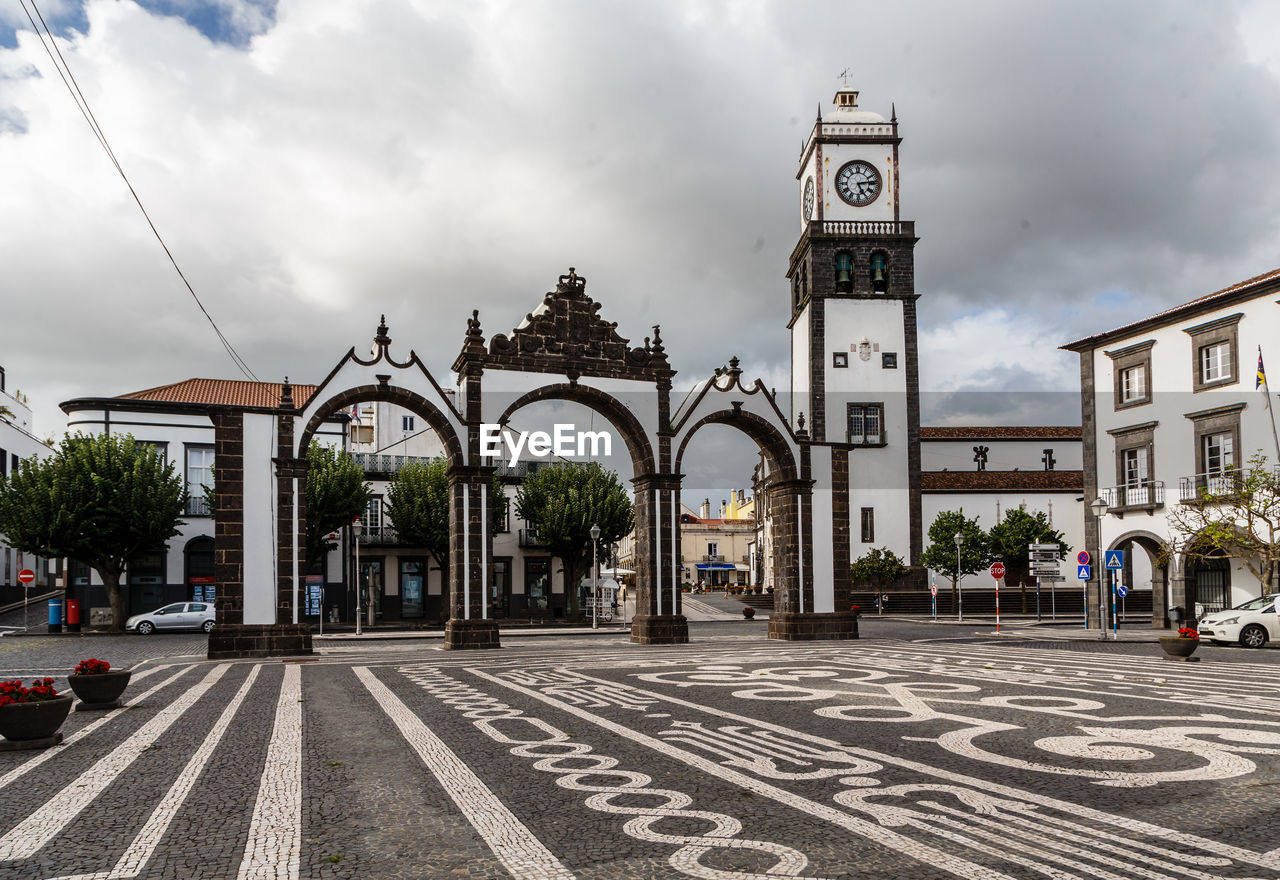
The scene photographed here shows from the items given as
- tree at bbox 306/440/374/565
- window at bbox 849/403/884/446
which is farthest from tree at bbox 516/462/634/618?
window at bbox 849/403/884/446

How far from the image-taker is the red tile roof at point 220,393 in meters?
47.0

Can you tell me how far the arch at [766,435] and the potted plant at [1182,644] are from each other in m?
11.7

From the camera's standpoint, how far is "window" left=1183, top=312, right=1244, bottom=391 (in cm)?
3125

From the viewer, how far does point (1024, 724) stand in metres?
10.5

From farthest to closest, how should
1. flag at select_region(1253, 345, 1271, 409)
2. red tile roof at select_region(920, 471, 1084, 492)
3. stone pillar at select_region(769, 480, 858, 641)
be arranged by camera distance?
red tile roof at select_region(920, 471, 1084, 492) < flag at select_region(1253, 345, 1271, 409) < stone pillar at select_region(769, 480, 858, 641)

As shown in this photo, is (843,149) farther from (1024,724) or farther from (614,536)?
(1024,724)

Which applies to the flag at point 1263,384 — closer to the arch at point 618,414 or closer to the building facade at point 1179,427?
the building facade at point 1179,427

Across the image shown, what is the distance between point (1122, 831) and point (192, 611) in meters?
38.4

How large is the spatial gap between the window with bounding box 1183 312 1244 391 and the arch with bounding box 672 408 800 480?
13.8 metres

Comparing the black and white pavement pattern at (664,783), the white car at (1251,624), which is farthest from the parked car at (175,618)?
the white car at (1251,624)

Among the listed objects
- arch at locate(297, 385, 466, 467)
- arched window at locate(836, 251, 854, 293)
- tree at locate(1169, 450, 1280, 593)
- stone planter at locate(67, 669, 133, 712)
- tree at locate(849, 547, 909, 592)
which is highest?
arched window at locate(836, 251, 854, 293)

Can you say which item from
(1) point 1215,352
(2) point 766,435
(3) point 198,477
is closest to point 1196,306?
(1) point 1215,352

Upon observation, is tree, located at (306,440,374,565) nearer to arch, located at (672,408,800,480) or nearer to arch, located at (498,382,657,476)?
arch, located at (498,382,657,476)

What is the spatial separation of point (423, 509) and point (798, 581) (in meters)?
21.3
